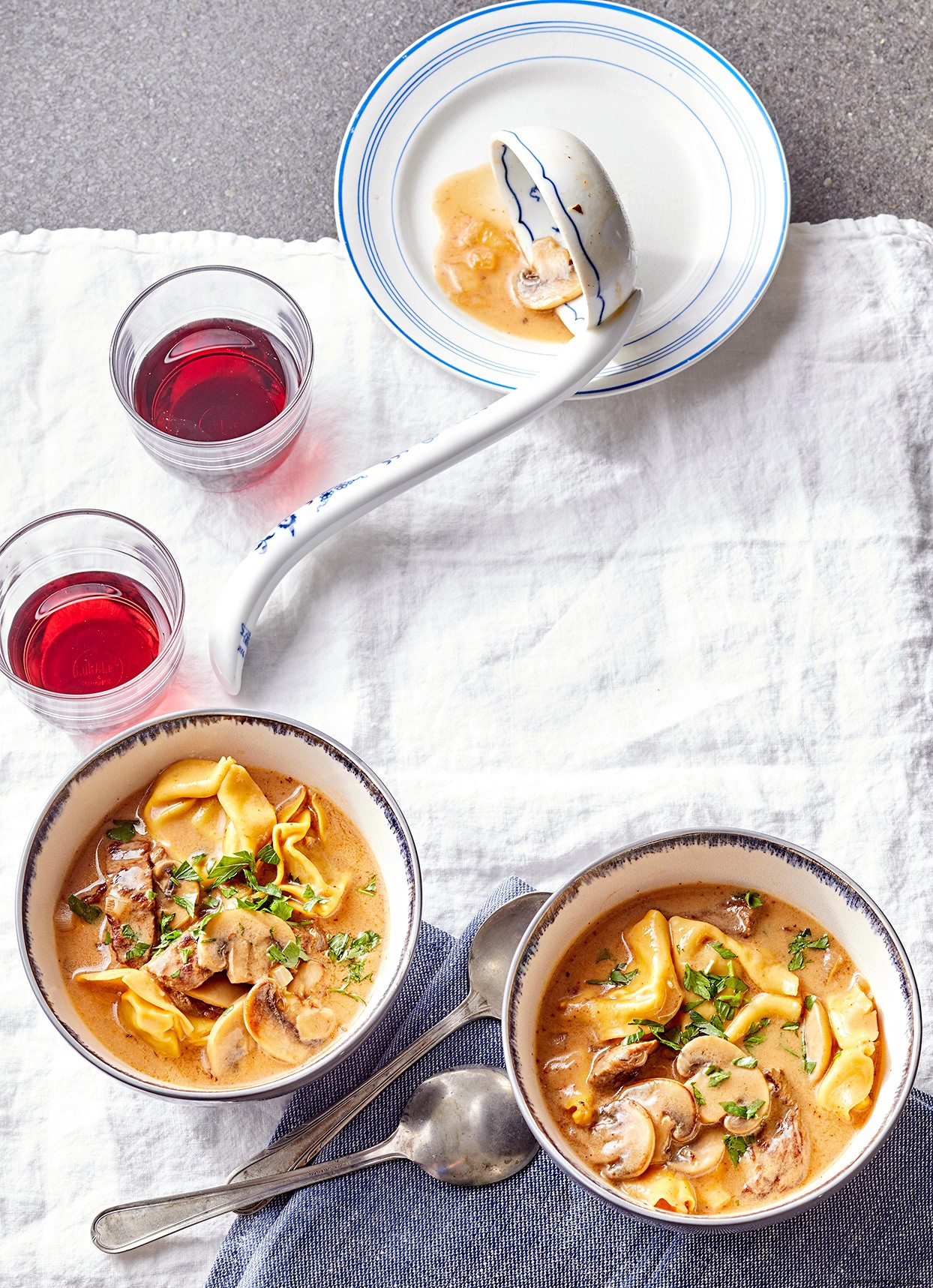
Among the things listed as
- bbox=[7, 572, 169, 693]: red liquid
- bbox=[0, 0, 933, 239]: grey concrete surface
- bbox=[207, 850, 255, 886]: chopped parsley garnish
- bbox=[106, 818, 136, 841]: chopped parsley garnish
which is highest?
bbox=[0, 0, 933, 239]: grey concrete surface

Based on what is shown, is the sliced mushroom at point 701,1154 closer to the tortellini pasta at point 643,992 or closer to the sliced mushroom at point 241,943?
the tortellini pasta at point 643,992

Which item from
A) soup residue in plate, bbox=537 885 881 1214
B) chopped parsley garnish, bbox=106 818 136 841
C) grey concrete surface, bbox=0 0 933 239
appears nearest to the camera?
soup residue in plate, bbox=537 885 881 1214

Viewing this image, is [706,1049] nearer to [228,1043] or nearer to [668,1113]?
[668,1113]

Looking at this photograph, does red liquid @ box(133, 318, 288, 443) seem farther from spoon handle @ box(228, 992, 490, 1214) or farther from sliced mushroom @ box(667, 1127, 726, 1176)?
sliced mushroom @ box(667, 1127, 726, 1176)

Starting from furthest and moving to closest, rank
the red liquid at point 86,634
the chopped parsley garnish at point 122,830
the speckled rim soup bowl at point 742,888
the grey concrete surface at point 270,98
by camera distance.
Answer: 1. the grey concrete surface at point 270,98
2. the red liquid at point 86,634
3. the chopped parsley garnish at point 122,830
4. the speckled rim soup bowl at point 742,888

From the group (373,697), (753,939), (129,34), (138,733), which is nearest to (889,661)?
(753,939)

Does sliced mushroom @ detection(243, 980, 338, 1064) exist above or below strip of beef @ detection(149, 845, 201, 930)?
below

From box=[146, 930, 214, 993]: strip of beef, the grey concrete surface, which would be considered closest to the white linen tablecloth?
the grey concrete surface

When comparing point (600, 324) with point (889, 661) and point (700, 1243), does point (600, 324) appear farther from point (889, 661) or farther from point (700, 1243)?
point (700, 1243)

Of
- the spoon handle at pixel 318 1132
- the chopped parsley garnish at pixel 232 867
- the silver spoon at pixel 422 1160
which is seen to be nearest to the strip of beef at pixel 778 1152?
the silver spoon at pixel 422 1160
